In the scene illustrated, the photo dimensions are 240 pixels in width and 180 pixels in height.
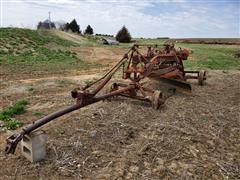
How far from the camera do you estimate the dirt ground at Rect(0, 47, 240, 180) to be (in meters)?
5.32

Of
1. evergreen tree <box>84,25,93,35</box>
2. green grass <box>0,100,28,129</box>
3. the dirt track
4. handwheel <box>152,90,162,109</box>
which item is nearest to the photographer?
the dirt track

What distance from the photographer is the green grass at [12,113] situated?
7458 millimetres

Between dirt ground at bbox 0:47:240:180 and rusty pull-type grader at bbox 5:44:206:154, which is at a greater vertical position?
rusty pull-type grader at bbox 5:44:206:154

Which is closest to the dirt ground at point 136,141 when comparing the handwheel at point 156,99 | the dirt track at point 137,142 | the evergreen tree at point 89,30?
the dirt track at point 137,142

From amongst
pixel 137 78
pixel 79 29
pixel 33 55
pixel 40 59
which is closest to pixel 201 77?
pixel 137 78

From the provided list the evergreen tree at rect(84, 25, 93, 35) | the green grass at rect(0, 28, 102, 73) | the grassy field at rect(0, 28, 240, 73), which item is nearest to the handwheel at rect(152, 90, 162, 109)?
the grassy field at rect(0, 28, 240, 73)

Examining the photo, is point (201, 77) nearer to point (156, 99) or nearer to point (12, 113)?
point (156, 99)

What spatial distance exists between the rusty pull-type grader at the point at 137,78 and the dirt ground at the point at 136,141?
31 centimetres

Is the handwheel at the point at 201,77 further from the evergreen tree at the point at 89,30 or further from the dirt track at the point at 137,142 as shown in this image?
the evergreen tree at the point at 89,30

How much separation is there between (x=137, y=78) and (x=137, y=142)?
8.18ft

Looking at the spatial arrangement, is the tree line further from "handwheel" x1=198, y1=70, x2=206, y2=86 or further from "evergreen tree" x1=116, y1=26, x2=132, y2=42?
"handwheel" x1=198, y1=70, x2=206, y2=86

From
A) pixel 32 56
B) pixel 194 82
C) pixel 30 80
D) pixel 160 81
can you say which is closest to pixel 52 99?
pixel 160 81

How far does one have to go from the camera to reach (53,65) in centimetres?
1841

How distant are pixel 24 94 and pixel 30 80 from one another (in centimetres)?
285
